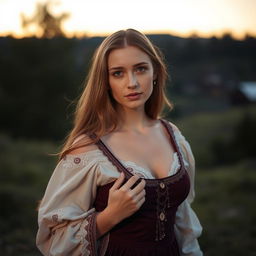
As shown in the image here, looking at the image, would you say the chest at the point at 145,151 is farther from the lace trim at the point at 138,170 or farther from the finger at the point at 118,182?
the finger at the point at 118,182

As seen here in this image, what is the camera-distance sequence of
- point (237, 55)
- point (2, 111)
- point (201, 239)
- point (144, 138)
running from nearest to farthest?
point (144, 138)
point (201, 239)
point (2, 111)
point (237, 55)

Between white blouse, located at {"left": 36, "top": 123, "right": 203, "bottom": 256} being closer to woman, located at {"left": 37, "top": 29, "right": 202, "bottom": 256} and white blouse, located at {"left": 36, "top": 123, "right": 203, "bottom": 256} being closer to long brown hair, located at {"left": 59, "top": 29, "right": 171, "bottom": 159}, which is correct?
woman, located at {"left": 37, "top": 29, "right": 202, "bottom": 256}

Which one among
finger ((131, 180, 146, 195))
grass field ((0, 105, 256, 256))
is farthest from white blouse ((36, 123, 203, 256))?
grass field ((0, 105, 256, 256))

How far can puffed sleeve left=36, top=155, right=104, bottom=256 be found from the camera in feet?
5.83

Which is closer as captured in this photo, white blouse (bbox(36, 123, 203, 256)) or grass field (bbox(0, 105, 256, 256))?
white blouse (bbox(36, 123, 203, 256))

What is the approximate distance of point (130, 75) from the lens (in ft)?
6.36

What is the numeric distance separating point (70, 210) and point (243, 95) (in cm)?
3613

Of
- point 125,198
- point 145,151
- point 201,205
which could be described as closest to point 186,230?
point 145,151

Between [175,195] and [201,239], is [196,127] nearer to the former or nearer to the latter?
[201,239]

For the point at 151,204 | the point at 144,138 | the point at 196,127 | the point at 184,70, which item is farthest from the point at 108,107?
the point at 184,70

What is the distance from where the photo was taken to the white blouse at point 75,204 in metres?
1.78

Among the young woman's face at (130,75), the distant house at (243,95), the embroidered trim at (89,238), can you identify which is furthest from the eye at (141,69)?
the distant house at (243,95)

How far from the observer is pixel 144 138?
2.11m

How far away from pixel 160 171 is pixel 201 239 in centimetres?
214
